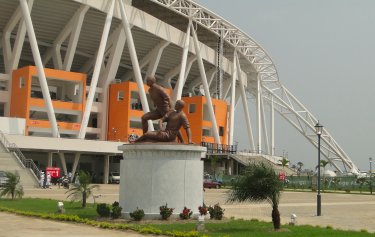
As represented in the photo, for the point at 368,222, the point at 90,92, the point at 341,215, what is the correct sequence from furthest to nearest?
the point at 90,92
the point at 341,215
the point at 368,222

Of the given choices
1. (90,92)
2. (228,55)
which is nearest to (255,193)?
(90,92)

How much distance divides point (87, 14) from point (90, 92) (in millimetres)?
9580

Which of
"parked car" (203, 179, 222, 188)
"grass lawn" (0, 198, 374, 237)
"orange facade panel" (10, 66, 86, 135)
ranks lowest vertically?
"grass lawn" (0, 198, 374, 237)

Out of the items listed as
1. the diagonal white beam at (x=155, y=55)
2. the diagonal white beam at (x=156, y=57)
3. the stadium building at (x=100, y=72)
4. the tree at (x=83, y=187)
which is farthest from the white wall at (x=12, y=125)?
the tree at (x=83, y=187)

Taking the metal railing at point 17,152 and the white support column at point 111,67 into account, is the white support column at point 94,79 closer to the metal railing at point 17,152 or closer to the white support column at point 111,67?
the white support column at point 111,67

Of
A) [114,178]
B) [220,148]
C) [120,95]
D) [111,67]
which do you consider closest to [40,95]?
[111,67]

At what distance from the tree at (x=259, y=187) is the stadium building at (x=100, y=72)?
94.5ft

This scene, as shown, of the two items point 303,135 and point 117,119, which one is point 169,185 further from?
point 303,135

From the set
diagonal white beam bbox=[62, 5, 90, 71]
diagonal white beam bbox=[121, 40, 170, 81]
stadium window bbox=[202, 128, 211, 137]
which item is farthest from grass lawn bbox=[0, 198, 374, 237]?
stadium window bbox=[202, 128, 211, 137]

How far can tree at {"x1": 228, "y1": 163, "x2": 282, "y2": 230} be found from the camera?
1694 cm

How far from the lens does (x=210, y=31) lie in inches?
3081

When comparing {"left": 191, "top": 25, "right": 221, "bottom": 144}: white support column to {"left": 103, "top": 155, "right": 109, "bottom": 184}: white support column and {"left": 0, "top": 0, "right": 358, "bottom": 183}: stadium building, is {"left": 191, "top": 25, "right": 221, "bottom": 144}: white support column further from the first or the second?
{"left": 103, "top": 155, "right": 109, "bottom": 184}: white support column

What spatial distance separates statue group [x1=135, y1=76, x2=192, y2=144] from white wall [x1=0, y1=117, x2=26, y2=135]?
Answer: 36660 millimetres

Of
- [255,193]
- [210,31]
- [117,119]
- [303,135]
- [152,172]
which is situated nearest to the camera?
[255,193]
